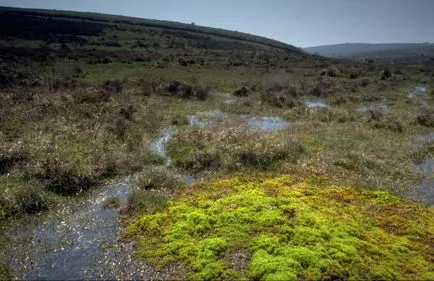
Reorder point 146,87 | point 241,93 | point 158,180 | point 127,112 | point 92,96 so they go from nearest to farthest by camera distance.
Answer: point 158,180 < point 127,112 < point 92,96 < point 146,87 < point 241,93

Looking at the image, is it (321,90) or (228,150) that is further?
(321,90)

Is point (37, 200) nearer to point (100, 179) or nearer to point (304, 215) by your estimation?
point (100, 179)

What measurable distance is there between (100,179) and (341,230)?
13.3 meters

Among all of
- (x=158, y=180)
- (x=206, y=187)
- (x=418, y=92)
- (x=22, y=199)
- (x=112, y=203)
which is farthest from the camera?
(x=418, y=92)

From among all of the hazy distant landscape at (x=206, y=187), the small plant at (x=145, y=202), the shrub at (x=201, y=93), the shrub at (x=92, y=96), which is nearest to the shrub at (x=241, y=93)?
the shrub at (x=201, y=93)

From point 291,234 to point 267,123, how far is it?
22.2 m

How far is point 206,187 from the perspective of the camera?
74.4 ft

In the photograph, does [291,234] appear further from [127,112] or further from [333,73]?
[333,73]

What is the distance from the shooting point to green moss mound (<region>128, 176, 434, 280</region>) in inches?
579

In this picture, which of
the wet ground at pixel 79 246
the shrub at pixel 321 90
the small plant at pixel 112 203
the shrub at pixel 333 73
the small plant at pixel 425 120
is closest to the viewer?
the wet ground at pixel 79 246

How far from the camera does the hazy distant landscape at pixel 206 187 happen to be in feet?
50.4

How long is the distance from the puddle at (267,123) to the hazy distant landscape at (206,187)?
0.60ft

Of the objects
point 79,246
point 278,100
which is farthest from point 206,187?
point 278,100

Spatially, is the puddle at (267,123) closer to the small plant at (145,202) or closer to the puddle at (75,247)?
the small plant at (145,202)
